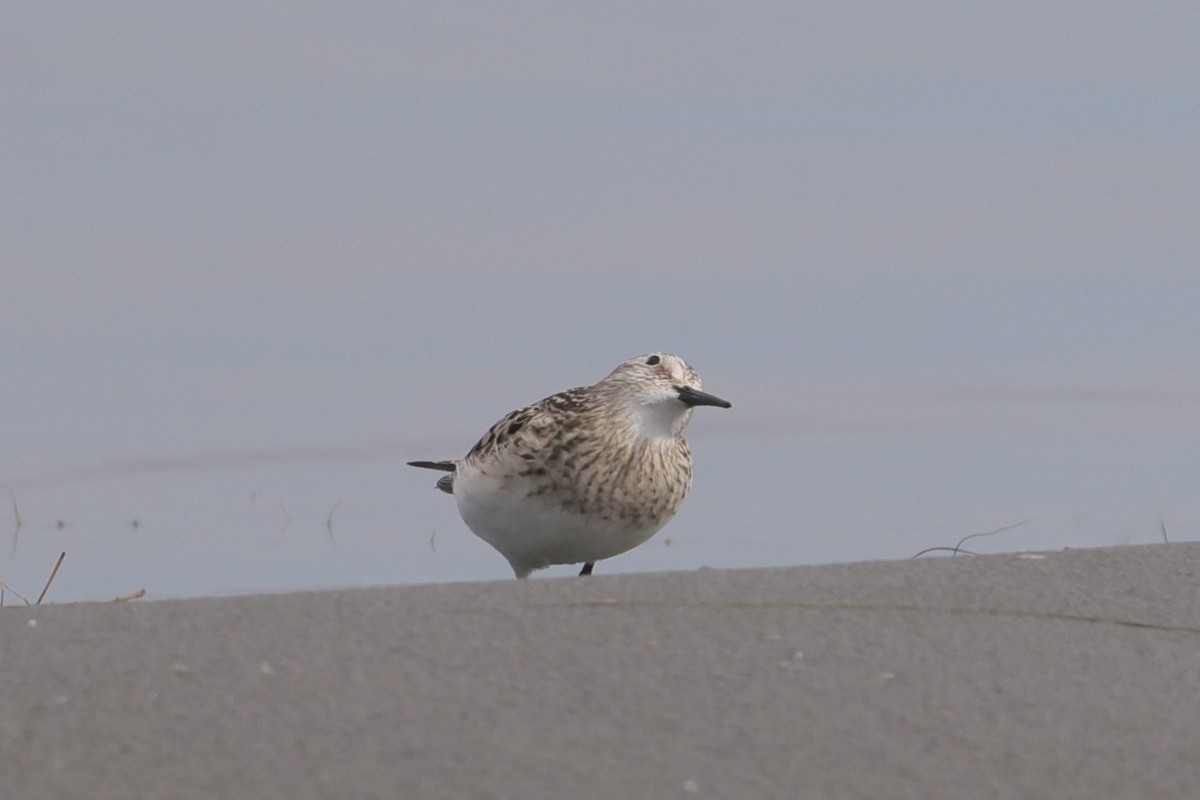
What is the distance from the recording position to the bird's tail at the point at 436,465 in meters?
8.70

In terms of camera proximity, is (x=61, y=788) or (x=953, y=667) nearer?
(x=61, y=788)

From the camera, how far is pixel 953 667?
4.64 m

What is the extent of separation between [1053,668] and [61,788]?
2.41 meters

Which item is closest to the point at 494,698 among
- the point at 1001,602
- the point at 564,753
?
the point at 564,753

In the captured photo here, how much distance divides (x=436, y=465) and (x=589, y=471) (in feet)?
5.78

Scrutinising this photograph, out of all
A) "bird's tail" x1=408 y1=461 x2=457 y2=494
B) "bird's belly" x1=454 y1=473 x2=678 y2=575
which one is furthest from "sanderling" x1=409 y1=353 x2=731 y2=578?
"bird's tail" x1=408 y1=461 x2=457 y2=494

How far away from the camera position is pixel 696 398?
7379 mm

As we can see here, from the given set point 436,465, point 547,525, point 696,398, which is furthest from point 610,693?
point 436,465

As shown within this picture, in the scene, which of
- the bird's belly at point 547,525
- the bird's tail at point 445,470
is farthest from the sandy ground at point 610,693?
the bird's tail at point 445,470

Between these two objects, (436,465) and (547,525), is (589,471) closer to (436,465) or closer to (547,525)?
(547,525)

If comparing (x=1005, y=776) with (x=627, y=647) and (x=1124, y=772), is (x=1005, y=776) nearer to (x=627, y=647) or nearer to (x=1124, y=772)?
(x=1124, y=772)

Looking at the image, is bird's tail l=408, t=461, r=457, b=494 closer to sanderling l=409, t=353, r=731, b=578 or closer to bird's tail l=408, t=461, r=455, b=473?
bird's tail l=408, t=461, r=455, b=473

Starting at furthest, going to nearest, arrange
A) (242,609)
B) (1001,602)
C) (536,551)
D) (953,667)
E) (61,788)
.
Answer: (536,551), (1001,602), (242,609), (953,667), (61,788)

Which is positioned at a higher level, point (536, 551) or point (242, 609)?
point (242, 609)
